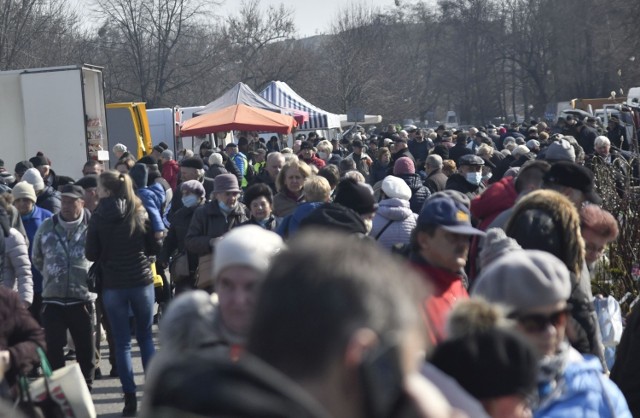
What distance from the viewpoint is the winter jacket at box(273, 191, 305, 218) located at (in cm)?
894

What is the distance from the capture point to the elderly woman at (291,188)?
8938mm

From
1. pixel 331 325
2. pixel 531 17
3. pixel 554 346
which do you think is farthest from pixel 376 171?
pixel 531 17

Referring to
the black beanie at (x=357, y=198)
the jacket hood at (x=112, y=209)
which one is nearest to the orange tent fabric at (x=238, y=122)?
the jacket hood at (x=112, y=209)

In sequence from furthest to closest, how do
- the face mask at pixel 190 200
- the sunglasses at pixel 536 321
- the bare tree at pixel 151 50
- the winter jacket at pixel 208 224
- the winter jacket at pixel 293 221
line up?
the bare tree at pixel 151 50, the face mask at pixel 190 200, the winter jacket at pixel 208 224, the winter jacket at pixel 293 221, the sunglasses at pixel 536 321

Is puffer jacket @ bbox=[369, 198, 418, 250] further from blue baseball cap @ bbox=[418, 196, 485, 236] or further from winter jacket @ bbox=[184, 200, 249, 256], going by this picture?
blue baseball cap @ bbox=[418, 196, 485, 236]

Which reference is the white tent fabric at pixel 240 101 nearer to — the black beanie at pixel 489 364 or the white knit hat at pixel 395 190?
the white knit hat at pixel 395 190

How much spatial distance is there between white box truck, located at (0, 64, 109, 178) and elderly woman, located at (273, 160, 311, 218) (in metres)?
10.5

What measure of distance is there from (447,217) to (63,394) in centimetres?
176

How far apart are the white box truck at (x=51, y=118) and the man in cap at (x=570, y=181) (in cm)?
1372

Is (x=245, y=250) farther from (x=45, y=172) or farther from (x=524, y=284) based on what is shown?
(x=45, y=172)

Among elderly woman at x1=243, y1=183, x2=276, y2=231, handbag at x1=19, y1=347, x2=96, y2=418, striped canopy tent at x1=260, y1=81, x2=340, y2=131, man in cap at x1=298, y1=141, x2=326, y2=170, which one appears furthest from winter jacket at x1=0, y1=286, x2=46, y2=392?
striped canopy tent at x1=260, y1=81, x2=340, y2=131

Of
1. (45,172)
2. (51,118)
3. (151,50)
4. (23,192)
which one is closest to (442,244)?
(23,192)

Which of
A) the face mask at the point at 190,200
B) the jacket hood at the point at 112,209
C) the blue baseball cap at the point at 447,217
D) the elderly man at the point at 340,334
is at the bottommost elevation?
the face mask at the point at 190,200

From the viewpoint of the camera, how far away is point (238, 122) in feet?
72.2
